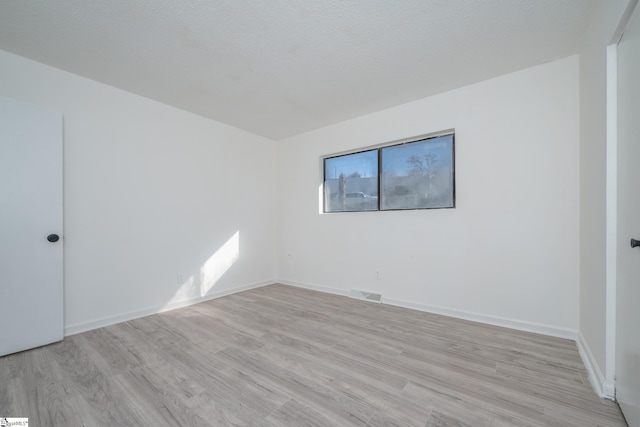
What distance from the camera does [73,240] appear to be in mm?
2627

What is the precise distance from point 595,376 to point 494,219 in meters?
1.46

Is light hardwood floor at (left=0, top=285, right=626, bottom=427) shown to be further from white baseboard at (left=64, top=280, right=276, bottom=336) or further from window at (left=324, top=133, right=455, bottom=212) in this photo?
window at (left=324, top=133, right=455, bottom=212)

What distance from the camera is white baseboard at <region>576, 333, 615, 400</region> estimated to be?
5.15ft

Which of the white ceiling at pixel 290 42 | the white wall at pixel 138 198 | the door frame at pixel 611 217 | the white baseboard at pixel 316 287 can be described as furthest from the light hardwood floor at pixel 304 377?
the white ceiling at pixel 290 42

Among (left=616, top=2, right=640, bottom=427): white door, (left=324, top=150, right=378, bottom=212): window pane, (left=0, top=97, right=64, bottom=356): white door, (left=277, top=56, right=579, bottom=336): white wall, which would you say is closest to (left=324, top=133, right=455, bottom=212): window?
(left=324, top=150, right=378, bottom=212): window pane

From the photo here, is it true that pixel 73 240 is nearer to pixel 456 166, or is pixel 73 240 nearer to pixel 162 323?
pixel 162 323

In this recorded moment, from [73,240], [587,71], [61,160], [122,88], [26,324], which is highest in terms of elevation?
[122,88]

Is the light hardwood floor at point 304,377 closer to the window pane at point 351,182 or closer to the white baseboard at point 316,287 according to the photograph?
the white baseboard at point 316,287

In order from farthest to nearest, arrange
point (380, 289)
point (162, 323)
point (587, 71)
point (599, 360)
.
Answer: point (380, 289)
point (162, 323)
point (587, 71)
point (599, 360)

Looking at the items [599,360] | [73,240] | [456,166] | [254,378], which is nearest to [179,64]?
[73,240]

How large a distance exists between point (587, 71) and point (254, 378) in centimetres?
358

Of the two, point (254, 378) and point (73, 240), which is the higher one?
point (73, 240)

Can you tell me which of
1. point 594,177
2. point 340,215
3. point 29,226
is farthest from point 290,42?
point 29,226

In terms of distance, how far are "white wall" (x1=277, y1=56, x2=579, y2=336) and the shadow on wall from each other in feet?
6.14
